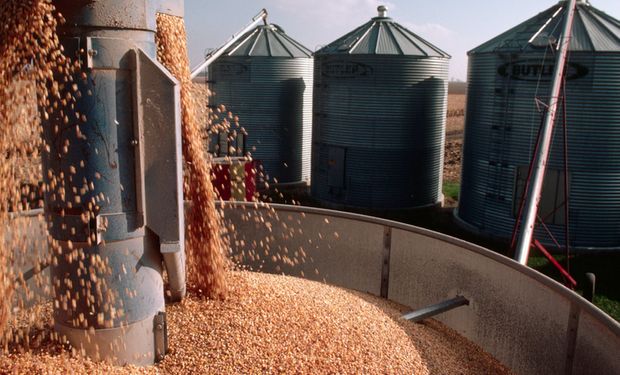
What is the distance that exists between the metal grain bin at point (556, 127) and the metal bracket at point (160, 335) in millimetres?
8379

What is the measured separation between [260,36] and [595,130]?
971cm

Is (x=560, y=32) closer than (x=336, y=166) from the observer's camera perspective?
Yes

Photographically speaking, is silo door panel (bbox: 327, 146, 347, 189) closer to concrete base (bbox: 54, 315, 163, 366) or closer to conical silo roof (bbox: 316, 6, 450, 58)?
conical silo roof (bbox: 316, 6, 450, 58)

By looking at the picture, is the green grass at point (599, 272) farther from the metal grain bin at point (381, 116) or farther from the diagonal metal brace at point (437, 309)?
the metal grain bin at point (381, 116)

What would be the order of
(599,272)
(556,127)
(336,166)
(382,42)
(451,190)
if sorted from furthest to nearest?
(451,190) → (336,166) → (382,42) → (556,127) → (599,272)

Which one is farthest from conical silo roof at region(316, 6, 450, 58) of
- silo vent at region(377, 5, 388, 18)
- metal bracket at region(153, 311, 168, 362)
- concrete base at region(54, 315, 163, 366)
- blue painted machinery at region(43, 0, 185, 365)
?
concrete base at region(54, 315, 163, 366)

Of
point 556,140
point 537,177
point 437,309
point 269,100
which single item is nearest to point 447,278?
point 437,309

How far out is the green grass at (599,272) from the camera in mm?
8562

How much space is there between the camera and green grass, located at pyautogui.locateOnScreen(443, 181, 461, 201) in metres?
16.0

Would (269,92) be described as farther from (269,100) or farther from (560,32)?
(560,32)

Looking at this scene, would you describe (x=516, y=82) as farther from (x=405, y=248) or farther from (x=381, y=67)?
(x=405, y=248)

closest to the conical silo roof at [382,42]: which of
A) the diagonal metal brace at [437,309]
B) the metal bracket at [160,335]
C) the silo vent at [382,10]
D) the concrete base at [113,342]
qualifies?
the silo vent at [382,10]

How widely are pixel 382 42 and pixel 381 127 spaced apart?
82.8 inches

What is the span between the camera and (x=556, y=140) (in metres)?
10.7
